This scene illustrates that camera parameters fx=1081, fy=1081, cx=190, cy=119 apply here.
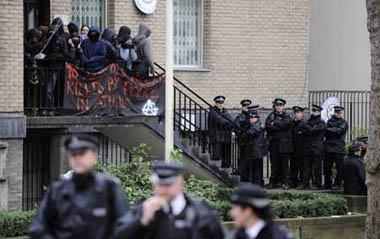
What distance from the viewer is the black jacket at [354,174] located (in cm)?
2012

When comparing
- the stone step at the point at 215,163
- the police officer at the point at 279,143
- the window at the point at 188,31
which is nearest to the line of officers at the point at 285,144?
the police officer at the point at 279,143

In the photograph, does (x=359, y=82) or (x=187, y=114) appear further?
(x=359, y=82)

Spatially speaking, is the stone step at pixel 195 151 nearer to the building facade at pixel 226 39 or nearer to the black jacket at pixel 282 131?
the black jacket at pixel 282 131

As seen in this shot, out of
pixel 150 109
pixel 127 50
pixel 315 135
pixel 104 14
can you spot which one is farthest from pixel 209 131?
pixel 104 14

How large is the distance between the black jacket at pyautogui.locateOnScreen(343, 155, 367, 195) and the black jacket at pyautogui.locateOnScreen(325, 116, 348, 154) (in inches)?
45.5

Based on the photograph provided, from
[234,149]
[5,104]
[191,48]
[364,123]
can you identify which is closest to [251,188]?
[5,104]

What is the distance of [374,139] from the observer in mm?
16844

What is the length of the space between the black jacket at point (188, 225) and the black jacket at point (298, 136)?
12.8m

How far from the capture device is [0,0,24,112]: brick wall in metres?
18.6

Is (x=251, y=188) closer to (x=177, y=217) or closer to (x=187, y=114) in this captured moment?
(x=177, y=217)

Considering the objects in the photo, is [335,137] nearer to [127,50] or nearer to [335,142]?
[335,142]

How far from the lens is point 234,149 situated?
2164cm

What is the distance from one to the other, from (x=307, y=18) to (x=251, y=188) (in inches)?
654

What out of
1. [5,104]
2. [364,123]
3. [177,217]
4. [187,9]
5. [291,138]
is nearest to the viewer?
[177,217]
